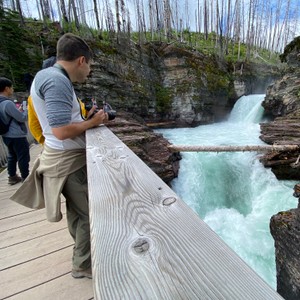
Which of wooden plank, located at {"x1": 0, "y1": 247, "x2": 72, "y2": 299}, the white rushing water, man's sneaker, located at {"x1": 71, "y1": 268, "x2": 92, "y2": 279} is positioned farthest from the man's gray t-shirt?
the white rushing water

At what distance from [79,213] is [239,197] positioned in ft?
18.0

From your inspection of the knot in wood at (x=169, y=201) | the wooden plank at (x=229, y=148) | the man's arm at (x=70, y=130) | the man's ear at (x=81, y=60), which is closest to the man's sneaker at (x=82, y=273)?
the man's arm at (x=70, y=130)

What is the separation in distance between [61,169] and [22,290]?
3.65 feet

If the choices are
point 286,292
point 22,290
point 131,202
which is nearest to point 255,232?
point 286,292

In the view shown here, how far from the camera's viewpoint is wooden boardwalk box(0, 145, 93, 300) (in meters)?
1.59

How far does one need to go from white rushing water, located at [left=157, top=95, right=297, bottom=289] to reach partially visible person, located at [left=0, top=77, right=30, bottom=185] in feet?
13.1

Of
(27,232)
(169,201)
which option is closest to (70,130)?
(169,201)

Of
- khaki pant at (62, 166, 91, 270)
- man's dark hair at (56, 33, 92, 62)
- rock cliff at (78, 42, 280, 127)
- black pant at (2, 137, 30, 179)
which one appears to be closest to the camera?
man's dark hair at (56, 33, 92, 62)

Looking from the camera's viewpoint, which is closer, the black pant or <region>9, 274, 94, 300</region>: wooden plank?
<region>9, 274, 94, 300</region>: wooden plank

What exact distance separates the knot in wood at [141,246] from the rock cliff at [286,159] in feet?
8.91

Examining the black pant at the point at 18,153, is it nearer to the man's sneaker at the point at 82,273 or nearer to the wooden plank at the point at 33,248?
the wooden plank at the point at 33,248

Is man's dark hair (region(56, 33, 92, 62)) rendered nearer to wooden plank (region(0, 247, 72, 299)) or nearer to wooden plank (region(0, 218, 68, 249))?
wooden plank (region(0, 247, 72, 299))

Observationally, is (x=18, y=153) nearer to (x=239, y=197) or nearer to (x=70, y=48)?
(x=70, y=48)

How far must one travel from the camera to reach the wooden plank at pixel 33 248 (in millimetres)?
1937
